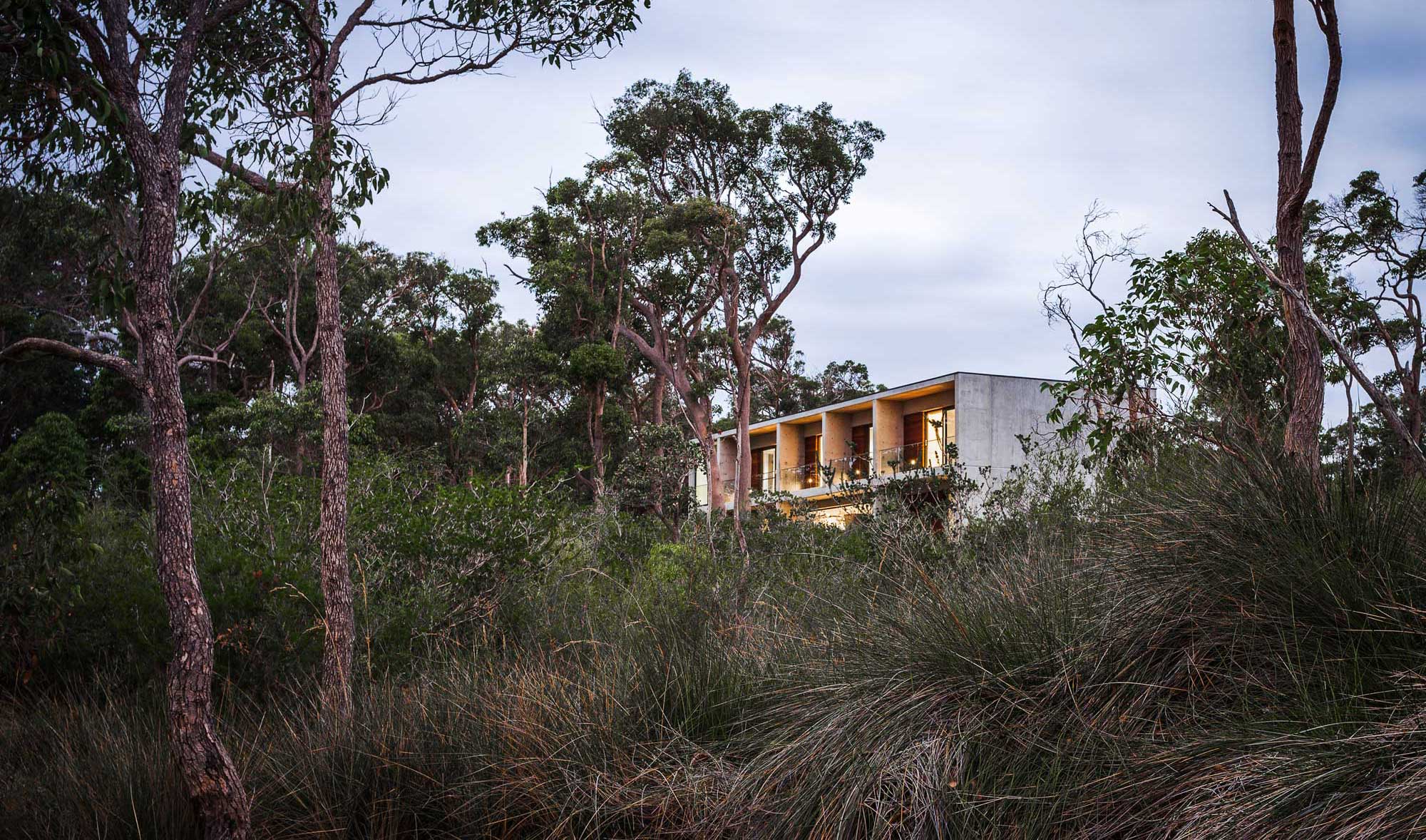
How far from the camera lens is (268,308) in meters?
29.4

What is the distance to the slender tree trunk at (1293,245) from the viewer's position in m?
4.85

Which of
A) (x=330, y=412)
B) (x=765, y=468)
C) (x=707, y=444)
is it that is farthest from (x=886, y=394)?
(x=330, y=412)

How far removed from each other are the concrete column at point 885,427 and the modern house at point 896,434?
26mm

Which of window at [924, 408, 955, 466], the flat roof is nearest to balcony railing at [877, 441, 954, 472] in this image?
window at [924, 408, 955, 466]

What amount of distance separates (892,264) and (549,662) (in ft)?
85.8

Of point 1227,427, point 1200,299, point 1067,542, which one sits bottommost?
point 1067,542

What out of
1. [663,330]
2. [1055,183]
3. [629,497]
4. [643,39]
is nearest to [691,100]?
[663,330]

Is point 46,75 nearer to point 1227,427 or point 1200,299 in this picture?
point 1227,427

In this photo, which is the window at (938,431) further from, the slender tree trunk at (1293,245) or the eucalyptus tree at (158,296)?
the eucalyptus tree at (158,296)

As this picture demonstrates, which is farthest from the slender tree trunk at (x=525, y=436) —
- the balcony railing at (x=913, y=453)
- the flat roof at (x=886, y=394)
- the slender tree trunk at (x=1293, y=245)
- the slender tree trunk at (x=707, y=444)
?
the slender tree trunk at (x=1293, y=245)

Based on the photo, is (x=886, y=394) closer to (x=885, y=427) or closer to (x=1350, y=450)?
(x=885, y=427)

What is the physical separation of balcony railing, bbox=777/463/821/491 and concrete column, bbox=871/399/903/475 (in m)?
3.47

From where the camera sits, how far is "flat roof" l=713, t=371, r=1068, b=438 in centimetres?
2742

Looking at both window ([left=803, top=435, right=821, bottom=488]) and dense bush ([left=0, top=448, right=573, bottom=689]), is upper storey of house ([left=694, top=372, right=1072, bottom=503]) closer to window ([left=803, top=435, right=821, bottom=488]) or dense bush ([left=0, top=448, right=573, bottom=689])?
window ([left=803, top=435, right=821, bottom=488])
